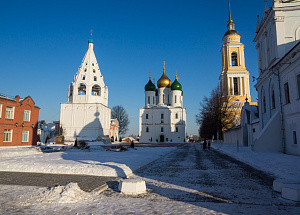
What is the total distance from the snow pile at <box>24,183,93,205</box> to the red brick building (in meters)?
24.6

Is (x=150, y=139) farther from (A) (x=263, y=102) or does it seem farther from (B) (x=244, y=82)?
(A) (x=263, y=102)

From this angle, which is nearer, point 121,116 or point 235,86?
point 235,86

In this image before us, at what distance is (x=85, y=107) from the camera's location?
167 ft

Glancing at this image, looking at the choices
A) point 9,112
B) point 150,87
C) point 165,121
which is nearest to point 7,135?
point 9,112

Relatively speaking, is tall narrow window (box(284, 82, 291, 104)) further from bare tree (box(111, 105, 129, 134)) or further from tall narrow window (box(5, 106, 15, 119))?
bare tree (box(111, 105, 129, 134))

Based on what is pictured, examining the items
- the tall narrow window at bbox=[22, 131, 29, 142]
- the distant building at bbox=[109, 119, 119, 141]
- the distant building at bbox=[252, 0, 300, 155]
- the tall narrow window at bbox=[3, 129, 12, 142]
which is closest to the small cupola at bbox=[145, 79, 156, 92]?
the distant building at bbox=[109, 119, 119, 141]

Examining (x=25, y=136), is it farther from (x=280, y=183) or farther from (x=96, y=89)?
(x=280, y=183)

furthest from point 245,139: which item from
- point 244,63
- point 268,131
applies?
point 244,63

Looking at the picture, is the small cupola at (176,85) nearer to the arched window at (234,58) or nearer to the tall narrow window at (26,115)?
the arched window at (234,58)

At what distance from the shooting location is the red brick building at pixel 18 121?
85.3 feet

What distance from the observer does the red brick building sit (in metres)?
26.0

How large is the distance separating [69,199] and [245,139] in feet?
96.8

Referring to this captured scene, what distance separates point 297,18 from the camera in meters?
19.0

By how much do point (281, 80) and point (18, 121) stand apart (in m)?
28.6
